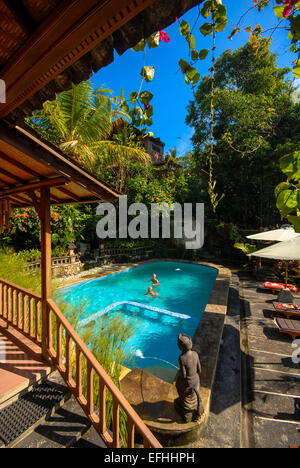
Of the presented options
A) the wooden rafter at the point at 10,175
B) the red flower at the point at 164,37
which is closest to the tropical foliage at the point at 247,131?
the wooden rafter at the point at 10,175

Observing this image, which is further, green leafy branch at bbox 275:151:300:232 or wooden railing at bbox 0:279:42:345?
wooden railing at bbox 0:279:42:345

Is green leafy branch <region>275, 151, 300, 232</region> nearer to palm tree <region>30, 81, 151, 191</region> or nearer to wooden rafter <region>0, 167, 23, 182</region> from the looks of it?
wooden rafter <region>0, 167, 23, 182</region>

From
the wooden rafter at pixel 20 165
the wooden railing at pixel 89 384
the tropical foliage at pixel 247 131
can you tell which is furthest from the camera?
the tropical foliage at pixel 247 131

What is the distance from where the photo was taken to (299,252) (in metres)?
6.03

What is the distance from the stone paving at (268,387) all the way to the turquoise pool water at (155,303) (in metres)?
1.73

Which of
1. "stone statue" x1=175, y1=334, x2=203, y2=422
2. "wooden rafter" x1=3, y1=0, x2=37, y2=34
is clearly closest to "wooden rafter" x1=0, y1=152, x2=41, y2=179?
"wooden rafter" x1=3, y1=0, x2=37, y2=34

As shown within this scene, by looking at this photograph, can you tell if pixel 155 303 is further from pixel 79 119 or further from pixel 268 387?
pixel 79 119

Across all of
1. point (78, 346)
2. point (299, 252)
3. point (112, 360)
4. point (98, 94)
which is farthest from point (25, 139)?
point (98, 94)

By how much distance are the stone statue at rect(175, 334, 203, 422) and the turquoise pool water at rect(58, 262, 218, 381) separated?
1880 millimetres

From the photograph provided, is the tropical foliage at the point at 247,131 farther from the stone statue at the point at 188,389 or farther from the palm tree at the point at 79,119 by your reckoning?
the stone statue at the point at 188,389

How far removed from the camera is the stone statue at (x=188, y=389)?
2713 mm

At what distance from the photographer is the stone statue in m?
2.71
